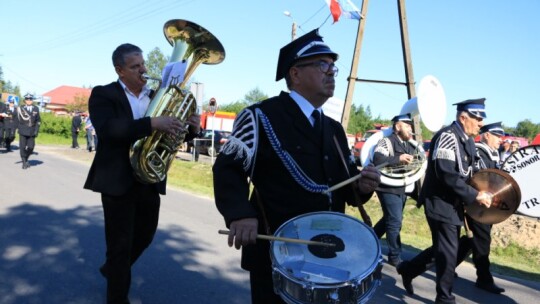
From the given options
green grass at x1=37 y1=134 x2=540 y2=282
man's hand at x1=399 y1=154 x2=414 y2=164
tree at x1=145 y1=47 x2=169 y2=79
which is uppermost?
tree at x1=145 y1=47 x2=169 y2=79

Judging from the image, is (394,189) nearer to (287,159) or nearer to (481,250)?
(481,250)

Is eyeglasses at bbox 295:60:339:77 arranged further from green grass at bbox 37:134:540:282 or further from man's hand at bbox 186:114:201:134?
green grass at bbox 37:134:540:282

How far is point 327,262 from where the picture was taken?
6.95 feet

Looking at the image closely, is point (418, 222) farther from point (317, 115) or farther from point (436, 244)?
point (317, 115)

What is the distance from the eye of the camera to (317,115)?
2629 millimetres

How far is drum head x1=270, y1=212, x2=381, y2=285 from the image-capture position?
2.06 m

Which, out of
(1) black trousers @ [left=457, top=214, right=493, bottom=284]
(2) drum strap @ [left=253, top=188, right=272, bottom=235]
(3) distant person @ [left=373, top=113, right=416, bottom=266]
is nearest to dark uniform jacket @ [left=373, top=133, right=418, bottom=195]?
(3) distant person @ [left=373, top=113, right=416, bottom=266]

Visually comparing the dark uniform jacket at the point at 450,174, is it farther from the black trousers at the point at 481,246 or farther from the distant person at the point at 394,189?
the distant person at the point at 394,189

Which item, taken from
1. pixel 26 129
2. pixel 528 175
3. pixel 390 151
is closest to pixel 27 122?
pixel 26 129

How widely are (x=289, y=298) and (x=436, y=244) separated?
2.88 metres

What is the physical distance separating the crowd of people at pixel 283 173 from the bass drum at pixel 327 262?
0.60 feet

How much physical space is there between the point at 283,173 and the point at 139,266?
3.06 m

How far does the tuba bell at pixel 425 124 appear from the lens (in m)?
6.23

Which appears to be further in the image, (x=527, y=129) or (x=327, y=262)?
(x=527, y=129)
